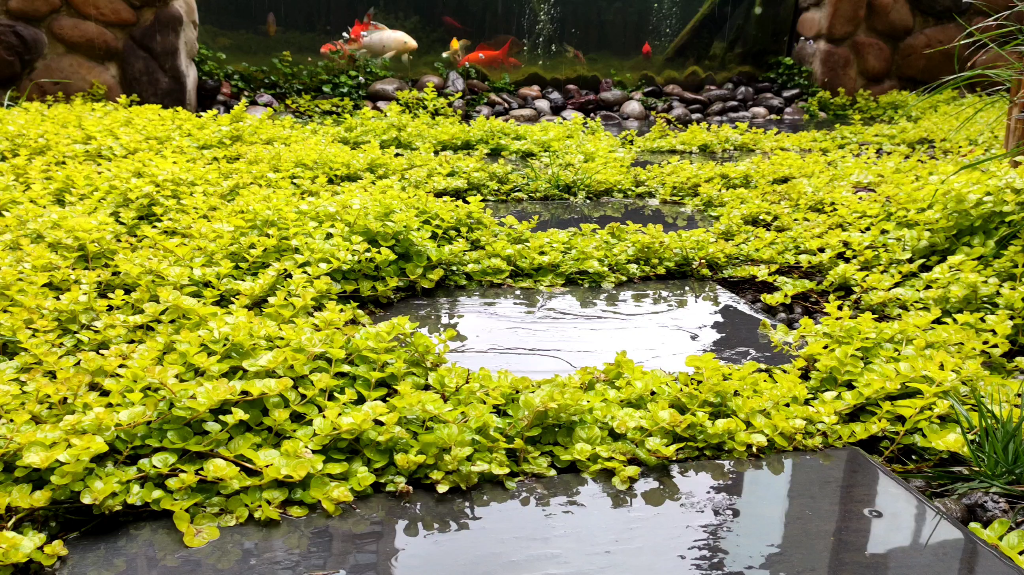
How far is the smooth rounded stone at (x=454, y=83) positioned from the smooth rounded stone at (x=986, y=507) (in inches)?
370

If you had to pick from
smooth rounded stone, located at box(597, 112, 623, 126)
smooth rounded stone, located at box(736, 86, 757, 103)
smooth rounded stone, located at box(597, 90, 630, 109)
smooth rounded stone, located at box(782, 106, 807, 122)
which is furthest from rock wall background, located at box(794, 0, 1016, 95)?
smooth rounded stone, located at box(597, 112, 623, 126)

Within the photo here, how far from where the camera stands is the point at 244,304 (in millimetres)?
2676

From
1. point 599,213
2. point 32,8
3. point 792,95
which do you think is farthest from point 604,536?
point 792,95

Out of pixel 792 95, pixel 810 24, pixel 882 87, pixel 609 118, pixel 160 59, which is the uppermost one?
pixel 810 24

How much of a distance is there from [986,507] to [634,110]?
9622mm

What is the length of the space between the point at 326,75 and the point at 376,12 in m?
1.50

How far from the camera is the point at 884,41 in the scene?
36.1 feet

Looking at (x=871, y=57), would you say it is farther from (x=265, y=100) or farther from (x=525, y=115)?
(x=265, y=100)

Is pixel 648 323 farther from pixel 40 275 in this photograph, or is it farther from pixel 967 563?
pixel 40 275

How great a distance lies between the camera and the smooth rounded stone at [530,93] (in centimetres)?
1097

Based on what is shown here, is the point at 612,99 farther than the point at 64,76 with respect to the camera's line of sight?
Yes

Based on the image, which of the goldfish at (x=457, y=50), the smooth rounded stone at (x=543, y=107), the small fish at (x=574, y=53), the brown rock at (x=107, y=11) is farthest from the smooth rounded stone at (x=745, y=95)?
the brown rock at (x=107, y=11)

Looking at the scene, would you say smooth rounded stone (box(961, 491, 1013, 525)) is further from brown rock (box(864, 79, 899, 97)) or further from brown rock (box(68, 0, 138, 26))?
brown rock (box(864, 79, 899, 97))

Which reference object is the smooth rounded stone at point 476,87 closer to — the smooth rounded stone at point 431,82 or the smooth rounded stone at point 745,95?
the smooth rounded stone at point 431,82
